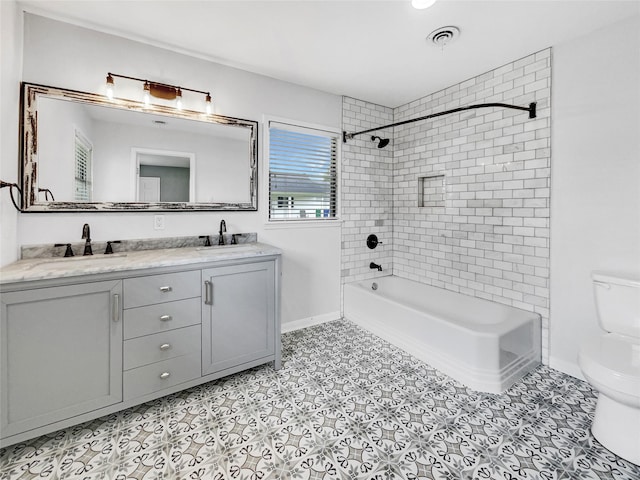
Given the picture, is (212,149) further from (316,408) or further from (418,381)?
(418,381)

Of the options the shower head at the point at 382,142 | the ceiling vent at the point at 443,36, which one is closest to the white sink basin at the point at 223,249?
the shower head at the point at 382,142

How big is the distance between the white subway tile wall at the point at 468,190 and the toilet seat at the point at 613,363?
72cm

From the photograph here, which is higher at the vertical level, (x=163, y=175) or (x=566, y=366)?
(x=163, y=175)

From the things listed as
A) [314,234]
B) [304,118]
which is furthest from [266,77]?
[314,234]

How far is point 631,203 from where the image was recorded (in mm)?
1984

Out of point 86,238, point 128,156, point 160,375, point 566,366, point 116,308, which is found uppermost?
point 128,156

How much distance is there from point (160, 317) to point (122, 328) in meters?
0.20

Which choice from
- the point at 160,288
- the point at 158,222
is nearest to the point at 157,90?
the point at 158,222

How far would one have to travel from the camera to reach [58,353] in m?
1.59

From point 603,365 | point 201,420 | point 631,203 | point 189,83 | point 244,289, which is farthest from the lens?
point 189,83

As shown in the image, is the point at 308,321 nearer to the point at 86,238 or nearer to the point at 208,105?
the point at 86,238

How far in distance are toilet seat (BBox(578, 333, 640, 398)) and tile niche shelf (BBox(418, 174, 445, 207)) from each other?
189 cm

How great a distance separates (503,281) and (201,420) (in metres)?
2.67

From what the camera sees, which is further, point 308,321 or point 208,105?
point 308,321
